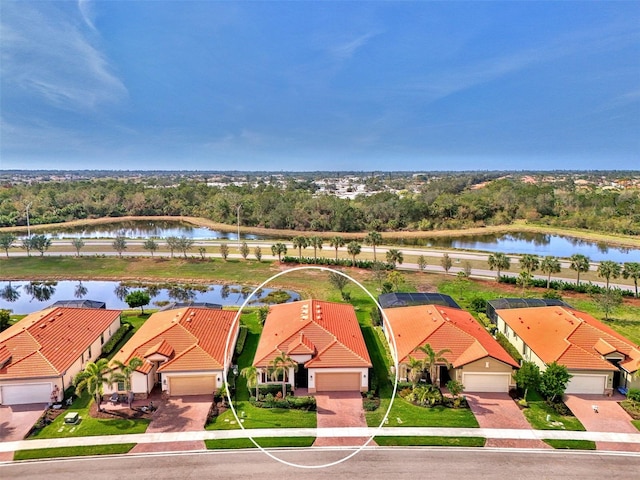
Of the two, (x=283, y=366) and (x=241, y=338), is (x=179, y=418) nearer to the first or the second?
(x=283, y=366)

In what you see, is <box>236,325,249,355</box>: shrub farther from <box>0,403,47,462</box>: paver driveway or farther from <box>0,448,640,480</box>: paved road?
<box>0,403,47,462</box>: paver driveway

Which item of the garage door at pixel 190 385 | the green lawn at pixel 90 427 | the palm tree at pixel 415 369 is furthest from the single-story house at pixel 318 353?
the green lawn at pixel 90 427

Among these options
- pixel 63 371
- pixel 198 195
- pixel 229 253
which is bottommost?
pixel 63 371

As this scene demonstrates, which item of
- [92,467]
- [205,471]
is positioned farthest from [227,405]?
[92,467]

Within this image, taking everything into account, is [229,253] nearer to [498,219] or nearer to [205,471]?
[205,471]

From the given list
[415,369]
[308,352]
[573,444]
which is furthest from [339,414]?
[573,444]

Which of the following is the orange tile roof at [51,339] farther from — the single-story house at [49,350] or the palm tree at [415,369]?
the palm tree at [415,369]
